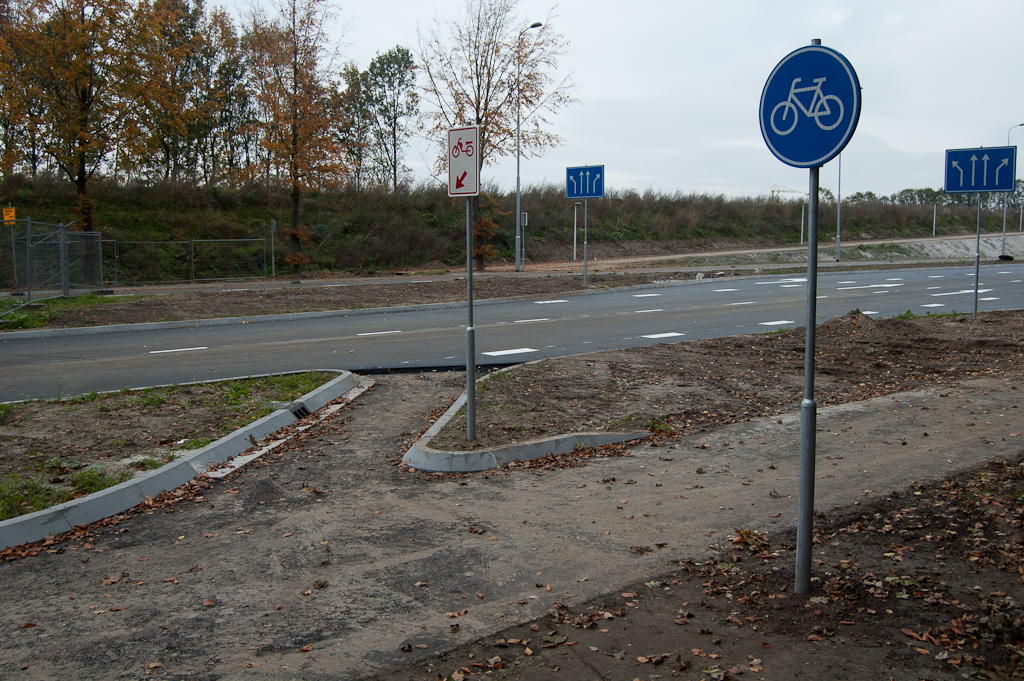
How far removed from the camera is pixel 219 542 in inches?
205

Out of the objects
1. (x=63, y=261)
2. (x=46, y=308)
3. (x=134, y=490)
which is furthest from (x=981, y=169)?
(x=63, y=261)

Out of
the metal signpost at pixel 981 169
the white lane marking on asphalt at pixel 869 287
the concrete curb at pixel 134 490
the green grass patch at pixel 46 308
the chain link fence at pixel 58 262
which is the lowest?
the concrete curb at pixel 134 490

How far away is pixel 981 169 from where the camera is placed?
14828 millimetres

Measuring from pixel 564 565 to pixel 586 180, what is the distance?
21.3 meters

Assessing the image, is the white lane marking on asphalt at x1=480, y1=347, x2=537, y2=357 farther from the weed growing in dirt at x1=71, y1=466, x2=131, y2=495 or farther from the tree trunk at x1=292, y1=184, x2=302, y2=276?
the tree trunk at x1=292, y1=184, x2=302, y2=276

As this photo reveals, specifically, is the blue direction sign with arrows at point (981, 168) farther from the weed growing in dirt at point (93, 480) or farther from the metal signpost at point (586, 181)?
the weed growing in dirt at point (93, 480)

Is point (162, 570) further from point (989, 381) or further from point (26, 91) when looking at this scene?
point (26, 91)

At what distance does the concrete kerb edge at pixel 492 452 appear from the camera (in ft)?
22.6

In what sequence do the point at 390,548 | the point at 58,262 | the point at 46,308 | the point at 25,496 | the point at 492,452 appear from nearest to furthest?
the point at 390,548 < the point at 25,496 < the point at 492,452 < the point at 46,308 < the point at 58,262

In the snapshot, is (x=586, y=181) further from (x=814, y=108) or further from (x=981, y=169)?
(x=814, y=108)

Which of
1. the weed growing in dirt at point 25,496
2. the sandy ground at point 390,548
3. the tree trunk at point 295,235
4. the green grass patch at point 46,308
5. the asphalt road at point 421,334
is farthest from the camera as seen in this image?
the tree trunk at point 295,235

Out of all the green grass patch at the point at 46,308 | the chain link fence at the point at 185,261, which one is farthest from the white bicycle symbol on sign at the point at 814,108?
the chain link fence at the point at 185,261

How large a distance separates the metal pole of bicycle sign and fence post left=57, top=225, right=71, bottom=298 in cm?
2145

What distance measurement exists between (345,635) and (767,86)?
12.1 ft
